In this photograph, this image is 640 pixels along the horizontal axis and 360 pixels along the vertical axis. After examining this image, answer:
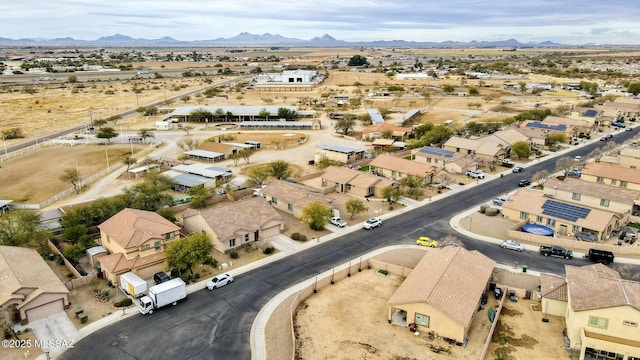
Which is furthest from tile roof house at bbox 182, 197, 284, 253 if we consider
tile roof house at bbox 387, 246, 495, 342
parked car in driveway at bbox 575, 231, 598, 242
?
parked car in driveway at bbox 575, 231, 598, 242

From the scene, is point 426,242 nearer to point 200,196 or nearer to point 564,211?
point 564,211

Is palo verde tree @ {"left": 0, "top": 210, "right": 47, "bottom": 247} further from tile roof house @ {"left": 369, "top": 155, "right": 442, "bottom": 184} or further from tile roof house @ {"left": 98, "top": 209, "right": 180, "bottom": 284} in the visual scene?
tile roof house @ {"left": 369, "top": 155, "right": 442, "bottom": 184}

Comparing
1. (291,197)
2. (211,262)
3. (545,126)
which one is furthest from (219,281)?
→ (545,126)

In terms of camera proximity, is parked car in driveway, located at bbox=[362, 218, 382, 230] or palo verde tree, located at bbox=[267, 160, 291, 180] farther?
palo verde tree, located at bbox=[267, 160, 291, 180]

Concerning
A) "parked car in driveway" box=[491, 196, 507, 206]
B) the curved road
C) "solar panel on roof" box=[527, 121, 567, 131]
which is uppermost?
"solar panel on roof" box=[527, 121, 567, 131]

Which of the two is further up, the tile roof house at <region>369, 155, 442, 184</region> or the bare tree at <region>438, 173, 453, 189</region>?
the tile roof house at <region>369, 155, 442, 184</region>

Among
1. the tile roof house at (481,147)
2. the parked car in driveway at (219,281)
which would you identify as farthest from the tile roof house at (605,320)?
the tile roof house at (481,147)
